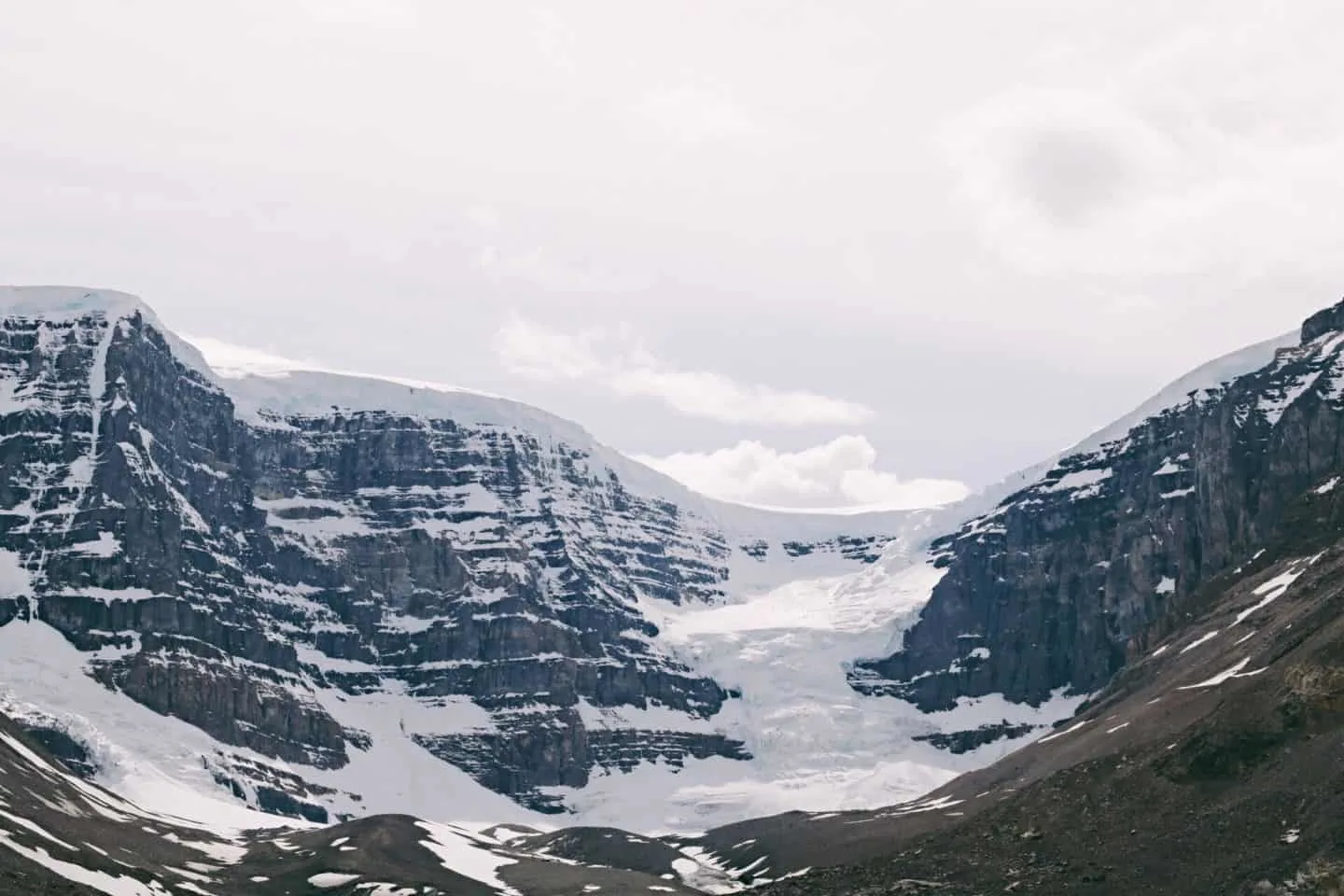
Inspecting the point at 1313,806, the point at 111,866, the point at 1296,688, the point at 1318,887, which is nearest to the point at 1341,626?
the point at 1296,688

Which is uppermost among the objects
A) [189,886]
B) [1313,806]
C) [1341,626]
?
[1341,626]

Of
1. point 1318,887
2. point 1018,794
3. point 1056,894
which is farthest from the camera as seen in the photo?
point 1018,794

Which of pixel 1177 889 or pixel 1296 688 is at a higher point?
pixel 1296 688

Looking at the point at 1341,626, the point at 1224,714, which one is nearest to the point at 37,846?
the point at 1224,714

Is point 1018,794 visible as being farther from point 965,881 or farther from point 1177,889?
point 1177,889

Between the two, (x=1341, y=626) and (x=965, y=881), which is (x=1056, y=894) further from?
(x=1341, y=626)

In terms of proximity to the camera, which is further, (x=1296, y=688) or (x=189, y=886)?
(x=189, y=886)

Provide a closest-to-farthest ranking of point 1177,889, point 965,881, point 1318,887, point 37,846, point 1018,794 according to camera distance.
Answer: point 1318,887
point 1177,889
point 965,881
point 37,846
point 1018,794

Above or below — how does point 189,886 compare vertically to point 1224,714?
below

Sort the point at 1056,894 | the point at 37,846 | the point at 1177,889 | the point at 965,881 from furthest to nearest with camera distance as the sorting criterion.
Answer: the point at 37,846 → the point at 965,881 → the point at 1056,894 → the point at 1177,889
